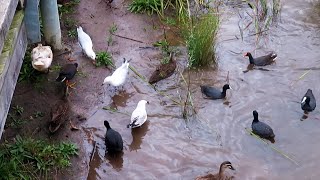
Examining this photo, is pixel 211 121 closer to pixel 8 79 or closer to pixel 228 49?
pixel 228 49

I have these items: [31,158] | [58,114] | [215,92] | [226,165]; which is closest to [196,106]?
[215,92]

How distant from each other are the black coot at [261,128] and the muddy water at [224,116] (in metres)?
0.14

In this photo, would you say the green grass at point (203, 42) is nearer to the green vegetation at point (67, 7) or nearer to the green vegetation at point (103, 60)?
the green vegetation at point (103, 60)

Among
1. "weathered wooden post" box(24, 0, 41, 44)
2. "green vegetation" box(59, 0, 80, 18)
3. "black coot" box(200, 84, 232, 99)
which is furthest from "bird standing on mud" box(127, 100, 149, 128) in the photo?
"green vegetation" box(59, 0, 80, 18)

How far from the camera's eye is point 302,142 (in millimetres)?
7570

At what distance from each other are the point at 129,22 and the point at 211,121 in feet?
10.9

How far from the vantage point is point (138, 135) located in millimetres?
7586

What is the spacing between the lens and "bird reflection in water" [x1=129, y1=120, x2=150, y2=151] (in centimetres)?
737

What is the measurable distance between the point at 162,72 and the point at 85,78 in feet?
4.28

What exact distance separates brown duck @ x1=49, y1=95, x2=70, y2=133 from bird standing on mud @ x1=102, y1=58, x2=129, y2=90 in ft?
2.87

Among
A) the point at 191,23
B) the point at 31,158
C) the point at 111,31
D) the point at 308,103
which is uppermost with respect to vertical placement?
the point at 191,23

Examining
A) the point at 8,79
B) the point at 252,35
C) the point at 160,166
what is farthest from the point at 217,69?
the point at 8,79

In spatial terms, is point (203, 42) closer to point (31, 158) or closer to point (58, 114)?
point (58, 114)

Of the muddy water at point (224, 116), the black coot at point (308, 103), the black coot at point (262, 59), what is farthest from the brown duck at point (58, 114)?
the black coot at point (308, 103)
